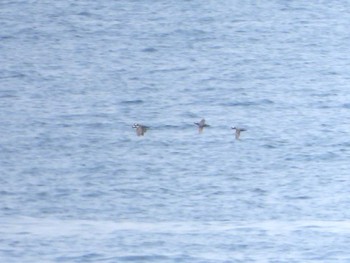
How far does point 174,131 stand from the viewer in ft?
55.6

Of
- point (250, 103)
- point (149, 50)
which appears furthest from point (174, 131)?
point (149, 50)

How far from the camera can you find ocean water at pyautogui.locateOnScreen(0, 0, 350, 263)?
40.2 feet

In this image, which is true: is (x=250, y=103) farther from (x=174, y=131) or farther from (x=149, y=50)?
(x=149, y=50)

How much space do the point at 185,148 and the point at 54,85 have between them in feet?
12.6

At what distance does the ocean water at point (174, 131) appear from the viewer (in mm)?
12242

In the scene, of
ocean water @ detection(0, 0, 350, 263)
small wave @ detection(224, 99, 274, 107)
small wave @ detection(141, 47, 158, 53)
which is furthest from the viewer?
small wave @ detection(141, 47, 158, 53)

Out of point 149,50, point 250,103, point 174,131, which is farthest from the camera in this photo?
point 149,50

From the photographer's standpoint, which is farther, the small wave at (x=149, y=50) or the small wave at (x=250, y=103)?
the small wave at (x=149, y=50)

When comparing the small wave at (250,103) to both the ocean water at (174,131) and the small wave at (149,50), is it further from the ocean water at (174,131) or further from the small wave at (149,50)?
the small wave at (149,50)

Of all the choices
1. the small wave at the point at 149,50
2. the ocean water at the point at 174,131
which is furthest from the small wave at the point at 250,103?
the small wave at the point at 149,50

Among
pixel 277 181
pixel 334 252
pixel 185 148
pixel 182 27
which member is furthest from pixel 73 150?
pixel 182 27

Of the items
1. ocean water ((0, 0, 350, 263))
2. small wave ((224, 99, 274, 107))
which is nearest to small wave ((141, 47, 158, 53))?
ocean water ((0, 0, 350, 263))

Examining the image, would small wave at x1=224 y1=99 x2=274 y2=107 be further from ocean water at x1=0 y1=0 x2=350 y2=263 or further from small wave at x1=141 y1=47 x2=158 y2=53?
small wave at x1=141 y1=47 x2=158 y2=53

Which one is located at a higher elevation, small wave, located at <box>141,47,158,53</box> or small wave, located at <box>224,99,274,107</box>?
small wave, located at <box>224,99,274,107</box>
